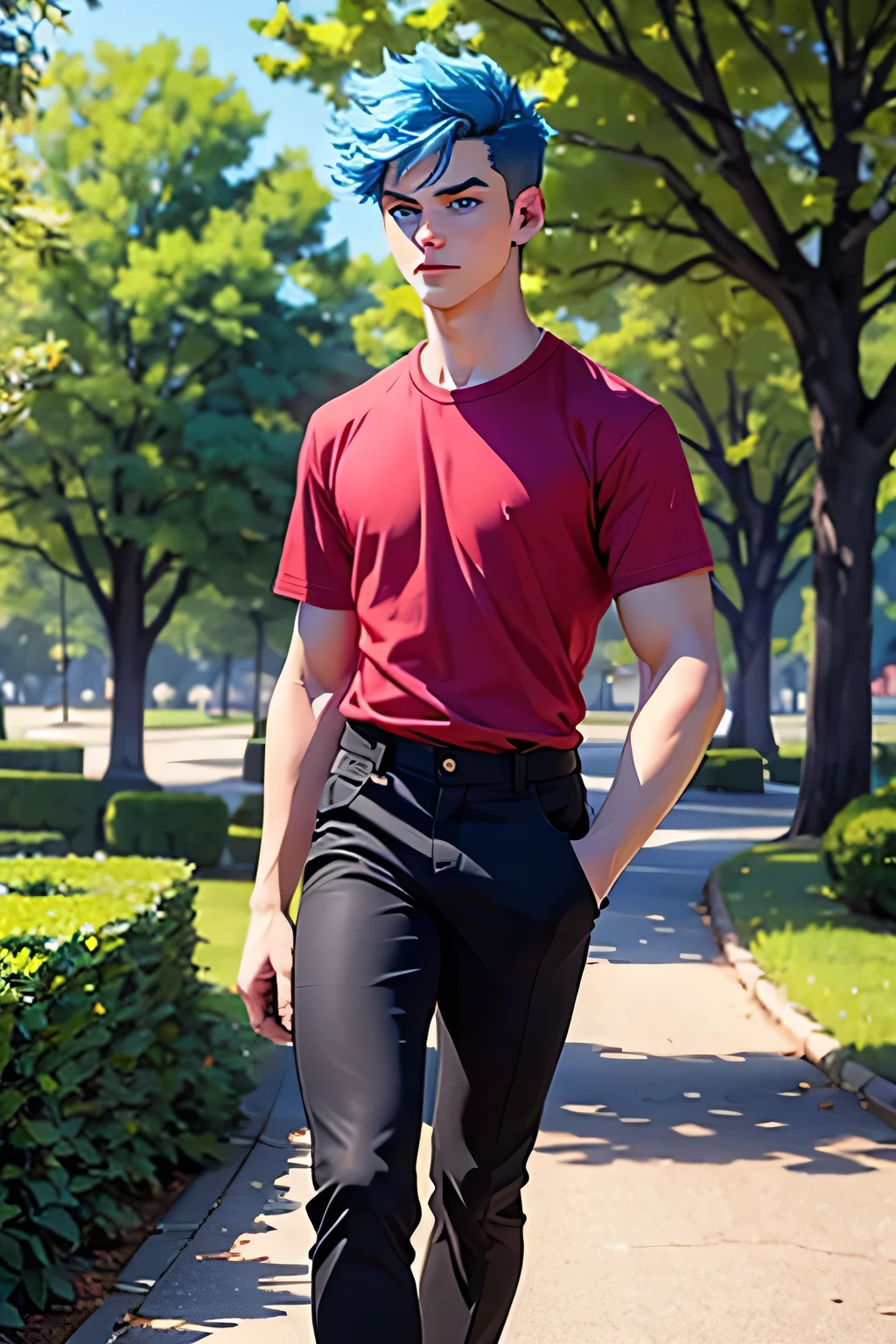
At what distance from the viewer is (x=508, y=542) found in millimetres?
2914

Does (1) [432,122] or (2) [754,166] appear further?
(2) [754,166]

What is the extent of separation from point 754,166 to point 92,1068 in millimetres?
12958

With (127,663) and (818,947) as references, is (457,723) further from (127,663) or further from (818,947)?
(127,663)

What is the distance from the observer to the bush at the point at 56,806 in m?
21.7

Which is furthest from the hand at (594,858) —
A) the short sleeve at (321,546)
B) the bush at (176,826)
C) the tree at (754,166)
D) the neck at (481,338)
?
the bush at (176,826)

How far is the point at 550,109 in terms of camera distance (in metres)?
15.6

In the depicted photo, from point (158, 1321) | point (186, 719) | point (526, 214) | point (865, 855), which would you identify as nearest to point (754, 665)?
point (865, 855)

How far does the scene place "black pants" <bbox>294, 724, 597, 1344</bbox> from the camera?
8.91 feet

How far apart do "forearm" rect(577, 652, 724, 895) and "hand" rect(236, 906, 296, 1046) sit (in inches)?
22.1

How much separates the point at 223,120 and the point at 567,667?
2693 cm

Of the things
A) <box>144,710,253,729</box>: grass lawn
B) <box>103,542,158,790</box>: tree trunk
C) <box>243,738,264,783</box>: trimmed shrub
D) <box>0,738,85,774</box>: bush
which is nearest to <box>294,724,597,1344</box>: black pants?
<box>103,542,158,790</box>: tree trunk

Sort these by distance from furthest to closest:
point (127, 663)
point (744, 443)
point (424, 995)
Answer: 1. point (127, 663)
2. point (744, 443)
3. point (424, 995)

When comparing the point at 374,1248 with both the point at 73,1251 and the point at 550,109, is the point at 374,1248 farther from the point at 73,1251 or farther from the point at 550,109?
the point at 550,109

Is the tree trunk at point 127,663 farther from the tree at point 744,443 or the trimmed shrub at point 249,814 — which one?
the trimmed shrub at point 249,814
